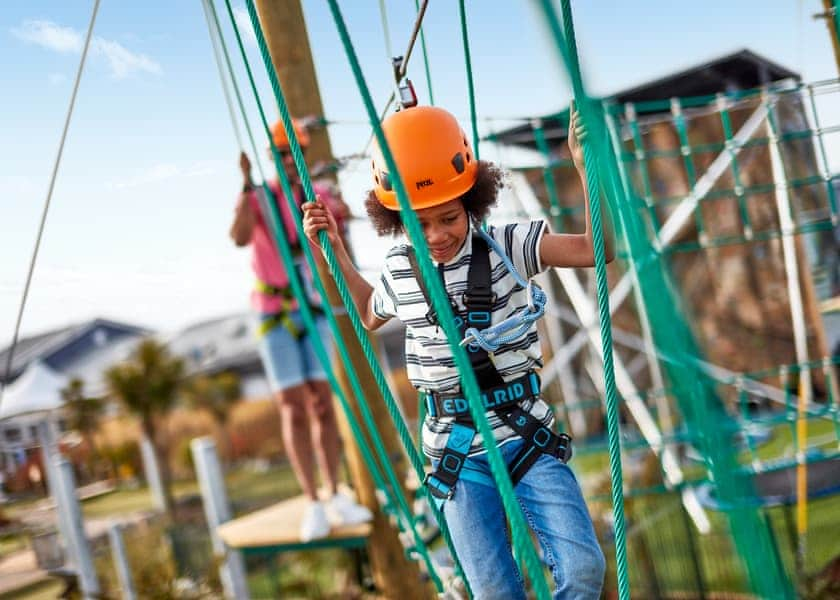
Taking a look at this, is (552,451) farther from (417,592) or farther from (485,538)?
(417,592)

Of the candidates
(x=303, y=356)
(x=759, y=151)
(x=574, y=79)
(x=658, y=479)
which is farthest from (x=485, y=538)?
(x=759, y=151)

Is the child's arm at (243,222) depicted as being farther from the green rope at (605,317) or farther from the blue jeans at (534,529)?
the green rope at (605,317)

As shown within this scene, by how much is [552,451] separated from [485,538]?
22 cm

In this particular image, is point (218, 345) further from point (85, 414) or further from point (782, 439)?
point (782, 439)

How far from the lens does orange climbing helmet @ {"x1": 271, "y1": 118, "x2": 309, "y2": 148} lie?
131 inches

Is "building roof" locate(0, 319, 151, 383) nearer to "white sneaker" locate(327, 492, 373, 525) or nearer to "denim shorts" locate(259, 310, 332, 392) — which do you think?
"white sneaker" locate(327, 492, 373, 525)

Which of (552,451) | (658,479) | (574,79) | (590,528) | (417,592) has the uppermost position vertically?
(574,79)

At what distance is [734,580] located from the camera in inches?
258

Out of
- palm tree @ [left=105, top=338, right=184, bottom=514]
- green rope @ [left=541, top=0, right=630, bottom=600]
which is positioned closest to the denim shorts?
green rope @ [left=541, top=0, right=630, bottom=600]

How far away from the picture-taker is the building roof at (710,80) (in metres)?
11.0

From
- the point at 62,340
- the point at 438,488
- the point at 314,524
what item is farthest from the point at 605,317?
the point at 62,340

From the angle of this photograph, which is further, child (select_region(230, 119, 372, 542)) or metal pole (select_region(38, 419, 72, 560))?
metal pole (select_region(38, 419, 72, 560))

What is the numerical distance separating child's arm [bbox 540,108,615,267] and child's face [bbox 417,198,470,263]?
174mm

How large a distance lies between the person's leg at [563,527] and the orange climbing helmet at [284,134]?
1.94 m
